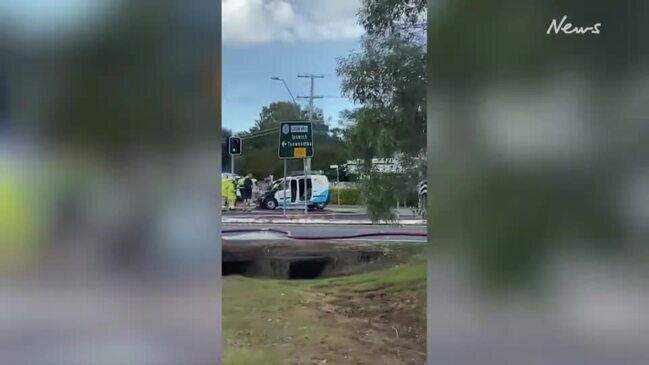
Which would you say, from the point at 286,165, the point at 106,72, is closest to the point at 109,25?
the point at 106,72

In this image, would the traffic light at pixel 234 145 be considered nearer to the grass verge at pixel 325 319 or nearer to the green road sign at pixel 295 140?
the green road sign at pixel 295 140

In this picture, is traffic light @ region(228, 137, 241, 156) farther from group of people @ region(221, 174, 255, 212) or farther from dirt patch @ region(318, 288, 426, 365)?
dirt patch @ region(318, 288, 426, 365)

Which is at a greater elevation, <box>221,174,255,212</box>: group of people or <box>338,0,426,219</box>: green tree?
<box>338,0,426,219</box>: green tree

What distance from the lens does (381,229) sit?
2.89m

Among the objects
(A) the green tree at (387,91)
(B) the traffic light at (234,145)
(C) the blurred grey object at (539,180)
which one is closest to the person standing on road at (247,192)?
(B) the traffic light at (234,145)

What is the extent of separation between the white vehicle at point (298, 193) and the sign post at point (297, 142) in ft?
0.07

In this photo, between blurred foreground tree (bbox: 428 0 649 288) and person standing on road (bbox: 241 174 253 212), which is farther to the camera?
person standing on road (bbox: 241 174 253 212)

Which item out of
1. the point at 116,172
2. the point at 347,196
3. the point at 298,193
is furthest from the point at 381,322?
the point at 116,172

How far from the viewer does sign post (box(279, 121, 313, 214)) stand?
2877 mm

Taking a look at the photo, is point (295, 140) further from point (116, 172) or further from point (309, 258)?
point (116, 172)

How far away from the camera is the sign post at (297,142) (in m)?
2.88

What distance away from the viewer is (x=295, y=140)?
289cm

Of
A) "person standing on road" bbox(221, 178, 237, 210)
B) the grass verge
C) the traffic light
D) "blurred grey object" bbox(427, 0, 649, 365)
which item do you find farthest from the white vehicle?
"blurred grey object" bbox(427, 0, 649, 365)

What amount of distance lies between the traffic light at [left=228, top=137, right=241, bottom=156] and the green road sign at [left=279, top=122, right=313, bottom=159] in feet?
0.69
